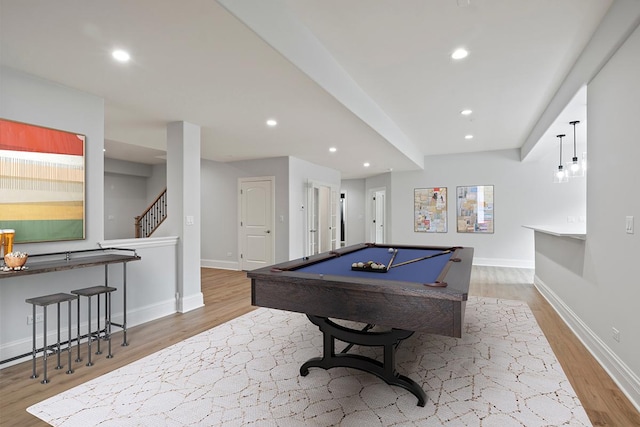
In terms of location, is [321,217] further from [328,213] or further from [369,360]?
[369,360]

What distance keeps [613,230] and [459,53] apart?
1946 mm

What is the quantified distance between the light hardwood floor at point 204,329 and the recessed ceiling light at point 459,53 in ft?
9.25

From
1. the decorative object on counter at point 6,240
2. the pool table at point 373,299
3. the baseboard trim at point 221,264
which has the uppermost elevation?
the decorative object on counter at point 6,240

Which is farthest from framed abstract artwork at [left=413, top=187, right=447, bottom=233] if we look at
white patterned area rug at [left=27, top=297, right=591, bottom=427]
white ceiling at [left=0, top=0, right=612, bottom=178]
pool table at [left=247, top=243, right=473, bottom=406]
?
pool table at [left=247, top=243, right=473, bottom=406]

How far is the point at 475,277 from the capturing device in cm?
633

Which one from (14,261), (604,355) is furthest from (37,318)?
(604,355)

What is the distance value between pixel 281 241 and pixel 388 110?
3.39 m

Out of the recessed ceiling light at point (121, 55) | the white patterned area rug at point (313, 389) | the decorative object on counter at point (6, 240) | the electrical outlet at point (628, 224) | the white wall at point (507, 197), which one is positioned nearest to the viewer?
the white patterned area rug at point (313, 389)

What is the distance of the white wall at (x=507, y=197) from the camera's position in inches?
282

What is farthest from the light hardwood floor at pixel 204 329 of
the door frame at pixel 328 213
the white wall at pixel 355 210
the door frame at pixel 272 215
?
the white wall at pixel 355 210

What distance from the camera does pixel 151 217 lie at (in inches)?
330

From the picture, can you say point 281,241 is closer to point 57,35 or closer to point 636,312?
point 57,35

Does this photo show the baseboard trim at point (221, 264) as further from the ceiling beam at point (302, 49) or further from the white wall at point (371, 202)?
the ceiling beam at point (302, 49)

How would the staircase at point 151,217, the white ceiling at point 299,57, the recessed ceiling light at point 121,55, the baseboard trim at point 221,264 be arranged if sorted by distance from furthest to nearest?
the staircase at point 151,217 → the baseboard trim at point 221,264 → the recessed ceiling light at point 121,55 → the white ceiling at point 299,57
